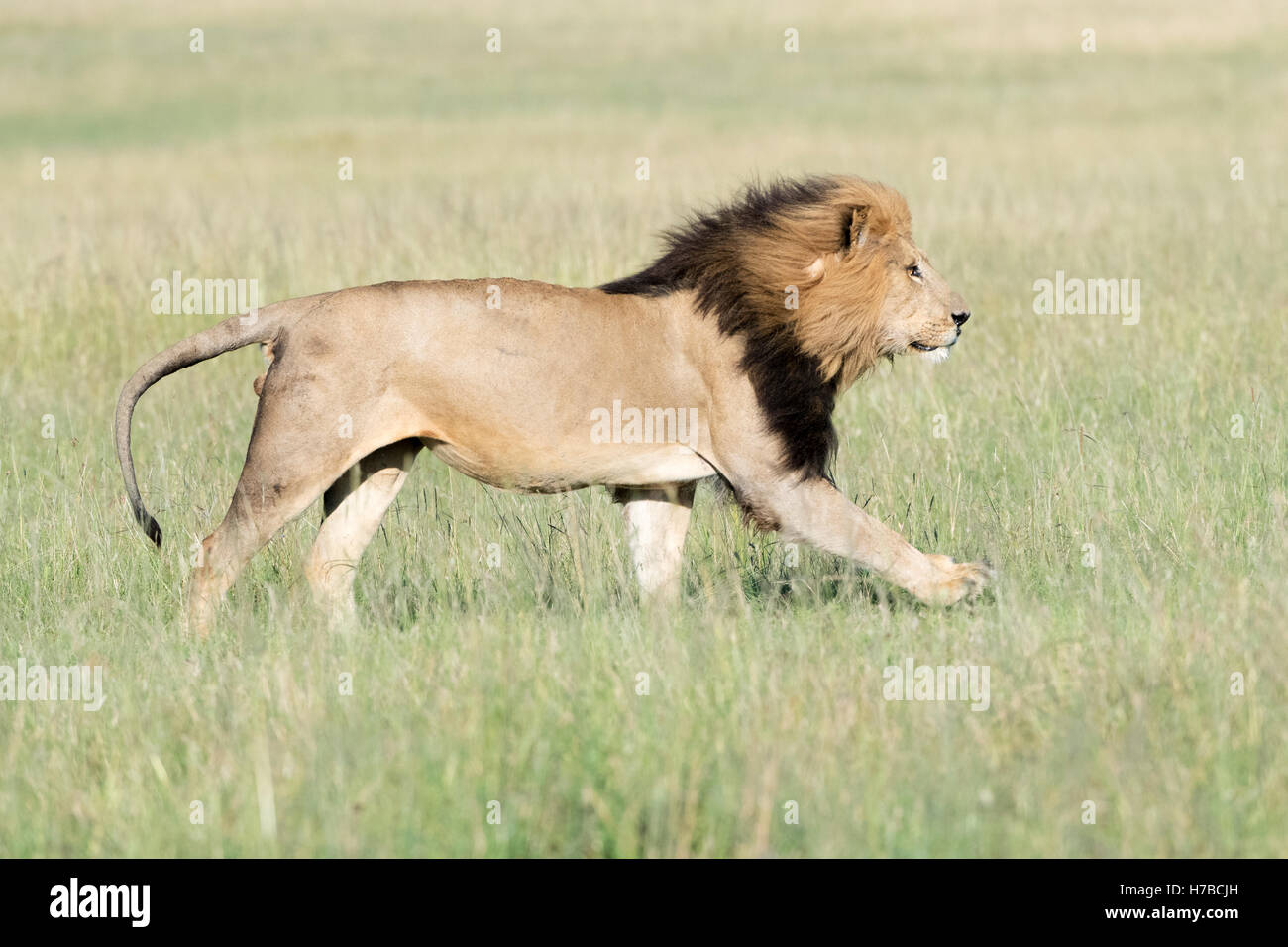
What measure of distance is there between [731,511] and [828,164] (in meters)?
13.5

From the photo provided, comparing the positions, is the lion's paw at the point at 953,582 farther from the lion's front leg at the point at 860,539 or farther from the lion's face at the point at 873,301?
the lion's face at the point at 873,301

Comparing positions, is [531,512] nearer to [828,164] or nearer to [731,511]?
[731,511]

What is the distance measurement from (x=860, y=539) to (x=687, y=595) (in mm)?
803

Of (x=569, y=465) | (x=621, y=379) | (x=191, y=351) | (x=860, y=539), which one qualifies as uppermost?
(x=191, y=351)

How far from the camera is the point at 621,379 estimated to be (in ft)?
18.6

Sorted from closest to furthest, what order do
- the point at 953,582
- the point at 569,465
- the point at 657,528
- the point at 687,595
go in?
the point at 953,582, the point at 569,465, the point at 687,595, the point at 657,528

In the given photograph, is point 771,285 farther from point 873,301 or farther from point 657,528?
point 657,528

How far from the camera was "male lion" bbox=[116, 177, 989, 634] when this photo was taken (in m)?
5.49

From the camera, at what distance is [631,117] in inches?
1179

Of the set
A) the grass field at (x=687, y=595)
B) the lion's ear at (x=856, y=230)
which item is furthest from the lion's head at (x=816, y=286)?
the grass field at (x=687, y=595)

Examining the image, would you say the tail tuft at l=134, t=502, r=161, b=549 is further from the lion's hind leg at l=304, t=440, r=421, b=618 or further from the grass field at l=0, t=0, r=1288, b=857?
the lion's hind leg at l=304, t=440, r=421, b=618

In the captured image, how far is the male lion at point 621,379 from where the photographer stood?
18.0 ft

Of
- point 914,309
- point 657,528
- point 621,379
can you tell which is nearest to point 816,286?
point 914,309

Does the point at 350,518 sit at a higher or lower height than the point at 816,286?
lower
